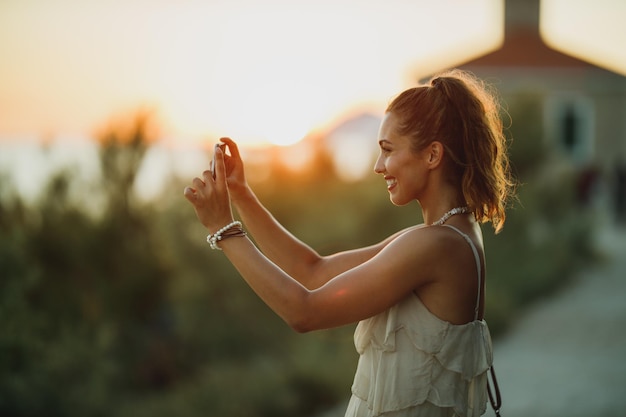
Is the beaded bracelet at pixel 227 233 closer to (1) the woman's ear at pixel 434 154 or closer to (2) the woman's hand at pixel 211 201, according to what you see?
(2) the woman's hand at pixel 211 201

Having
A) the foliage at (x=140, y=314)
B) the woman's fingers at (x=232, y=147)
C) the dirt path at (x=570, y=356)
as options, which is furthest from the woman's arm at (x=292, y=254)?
the dirt path at (x=570, y=356)

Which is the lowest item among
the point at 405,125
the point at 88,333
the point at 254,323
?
the point at 254,323

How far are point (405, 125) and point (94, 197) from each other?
5200 mm

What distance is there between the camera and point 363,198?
977cm

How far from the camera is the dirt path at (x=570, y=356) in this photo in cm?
611

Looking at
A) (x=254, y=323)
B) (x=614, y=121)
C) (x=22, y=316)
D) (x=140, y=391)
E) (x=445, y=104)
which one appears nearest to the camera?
(x=445, y=104)

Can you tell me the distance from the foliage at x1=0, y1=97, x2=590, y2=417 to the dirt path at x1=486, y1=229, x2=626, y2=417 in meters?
0.78

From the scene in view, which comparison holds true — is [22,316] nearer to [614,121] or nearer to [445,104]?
[445,104]

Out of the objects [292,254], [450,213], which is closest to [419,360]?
[450,213]

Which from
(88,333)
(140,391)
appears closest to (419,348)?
(88,333)

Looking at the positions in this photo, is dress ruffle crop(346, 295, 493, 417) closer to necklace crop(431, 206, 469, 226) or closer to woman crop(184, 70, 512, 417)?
woman crop(184, 70, 512, 417)

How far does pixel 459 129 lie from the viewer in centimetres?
185

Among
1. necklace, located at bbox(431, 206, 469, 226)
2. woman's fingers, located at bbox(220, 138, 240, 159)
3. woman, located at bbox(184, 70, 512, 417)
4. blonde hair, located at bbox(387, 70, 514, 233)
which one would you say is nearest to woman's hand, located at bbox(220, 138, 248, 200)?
woman's fingers, located at bbox(220, 138, 240, 159)

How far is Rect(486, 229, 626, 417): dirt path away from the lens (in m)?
6.11
